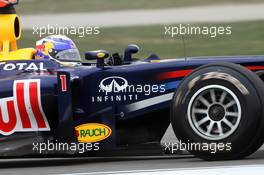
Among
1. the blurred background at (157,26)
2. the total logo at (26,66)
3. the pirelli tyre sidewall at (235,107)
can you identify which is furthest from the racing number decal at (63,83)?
the blurred background at (157,26)

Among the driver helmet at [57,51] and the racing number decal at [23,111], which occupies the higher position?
the driver helmet at [57,51]

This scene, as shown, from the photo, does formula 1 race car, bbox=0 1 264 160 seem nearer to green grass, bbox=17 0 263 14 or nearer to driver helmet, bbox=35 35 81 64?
driver helmet, bbox=35 35 81 64

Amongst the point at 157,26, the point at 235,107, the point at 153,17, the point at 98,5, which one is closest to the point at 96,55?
the point at 235,107

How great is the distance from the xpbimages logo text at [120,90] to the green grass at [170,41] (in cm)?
873

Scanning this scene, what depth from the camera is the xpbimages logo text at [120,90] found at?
7.17 m

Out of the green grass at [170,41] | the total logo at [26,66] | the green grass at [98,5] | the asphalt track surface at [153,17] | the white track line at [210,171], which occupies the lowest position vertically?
the green grass at [170,41]

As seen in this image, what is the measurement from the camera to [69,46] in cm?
858

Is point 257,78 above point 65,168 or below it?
above

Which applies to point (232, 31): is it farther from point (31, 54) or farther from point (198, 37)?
point (31, 54)

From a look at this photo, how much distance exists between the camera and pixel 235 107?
668cm

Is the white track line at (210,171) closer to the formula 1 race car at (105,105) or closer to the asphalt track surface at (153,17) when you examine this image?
the formula 1 race car at (105,105)

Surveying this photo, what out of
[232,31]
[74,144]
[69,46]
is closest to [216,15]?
[232,31]

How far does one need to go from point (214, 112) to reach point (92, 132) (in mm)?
1240

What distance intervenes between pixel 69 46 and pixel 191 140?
90.9 inches
